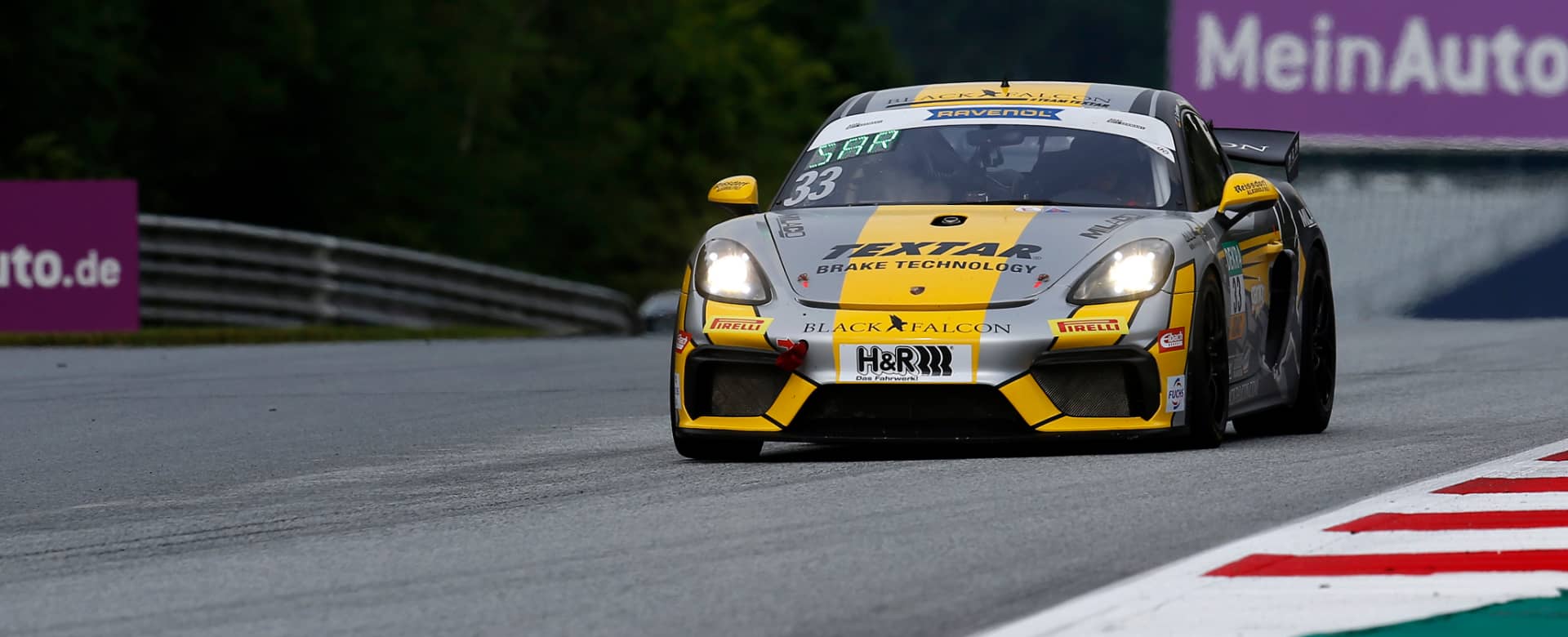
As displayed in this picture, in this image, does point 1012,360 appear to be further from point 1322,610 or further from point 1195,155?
Result: point 1322,610

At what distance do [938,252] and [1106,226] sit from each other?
0.60m

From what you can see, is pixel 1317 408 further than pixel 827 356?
Yes

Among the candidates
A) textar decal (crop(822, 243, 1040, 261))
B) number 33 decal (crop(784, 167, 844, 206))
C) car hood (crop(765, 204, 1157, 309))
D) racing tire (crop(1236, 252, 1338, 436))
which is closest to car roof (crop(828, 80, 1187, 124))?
number 33 decal (crop(784, 167, 844, 206))

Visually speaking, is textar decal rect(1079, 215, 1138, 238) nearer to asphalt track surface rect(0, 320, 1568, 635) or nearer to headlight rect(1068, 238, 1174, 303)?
headlight rect(1068, 238, 1174, 303)

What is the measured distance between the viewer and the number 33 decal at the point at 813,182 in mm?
9703

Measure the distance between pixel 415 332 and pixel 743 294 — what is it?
15443 millimetres

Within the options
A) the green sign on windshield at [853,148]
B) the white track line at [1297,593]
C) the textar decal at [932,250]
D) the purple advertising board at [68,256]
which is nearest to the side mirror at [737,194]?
the green sign on windshield at [853,148]

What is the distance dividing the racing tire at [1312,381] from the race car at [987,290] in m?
0.15

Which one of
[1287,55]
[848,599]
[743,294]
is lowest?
[848,599]

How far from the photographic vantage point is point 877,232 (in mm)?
9008

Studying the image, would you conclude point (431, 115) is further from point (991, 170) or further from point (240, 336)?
point (991, 170)

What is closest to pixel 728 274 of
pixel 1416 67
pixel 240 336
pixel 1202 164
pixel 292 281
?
pixel 1202 164

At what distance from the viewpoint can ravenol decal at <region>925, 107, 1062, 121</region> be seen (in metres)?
9.84

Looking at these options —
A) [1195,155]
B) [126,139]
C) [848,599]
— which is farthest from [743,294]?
[126,139]
